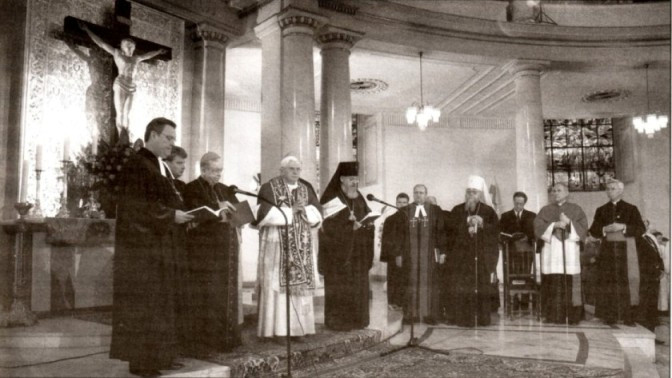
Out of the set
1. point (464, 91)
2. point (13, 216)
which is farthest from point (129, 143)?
point (464, 91)

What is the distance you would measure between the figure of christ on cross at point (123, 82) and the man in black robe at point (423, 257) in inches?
158

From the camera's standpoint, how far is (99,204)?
740 centimetres

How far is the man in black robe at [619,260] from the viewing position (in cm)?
738

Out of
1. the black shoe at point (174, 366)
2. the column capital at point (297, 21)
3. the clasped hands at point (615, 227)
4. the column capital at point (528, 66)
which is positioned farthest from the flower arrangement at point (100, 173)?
the column capital at point (528, 66)

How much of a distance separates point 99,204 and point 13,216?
1073mm

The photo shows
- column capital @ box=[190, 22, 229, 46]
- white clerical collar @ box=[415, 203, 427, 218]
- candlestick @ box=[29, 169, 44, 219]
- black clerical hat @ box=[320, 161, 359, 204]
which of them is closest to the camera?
candlestick @ box=[29, 169, 44, 219]

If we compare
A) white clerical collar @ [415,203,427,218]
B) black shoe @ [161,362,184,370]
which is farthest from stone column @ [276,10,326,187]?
black shoe @ [161,362,184,370]

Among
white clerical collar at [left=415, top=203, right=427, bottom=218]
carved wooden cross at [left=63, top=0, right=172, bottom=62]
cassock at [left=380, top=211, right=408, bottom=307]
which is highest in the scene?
carved wooden cross at [left=63, top=0, right=172, bottom=62]

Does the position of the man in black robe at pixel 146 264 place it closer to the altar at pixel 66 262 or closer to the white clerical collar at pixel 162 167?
the white clerical collar at pixel 162 167

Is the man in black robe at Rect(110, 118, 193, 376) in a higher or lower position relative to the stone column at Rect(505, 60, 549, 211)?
lower

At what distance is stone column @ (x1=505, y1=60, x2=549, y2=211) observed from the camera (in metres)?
11.5

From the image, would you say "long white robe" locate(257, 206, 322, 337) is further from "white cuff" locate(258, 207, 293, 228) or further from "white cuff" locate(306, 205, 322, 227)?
"white cuff" locate(306, 205, 322, 227)

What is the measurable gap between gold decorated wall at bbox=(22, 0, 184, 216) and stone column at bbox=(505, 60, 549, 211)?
24.2ft

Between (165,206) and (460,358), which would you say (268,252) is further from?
(460,358)
